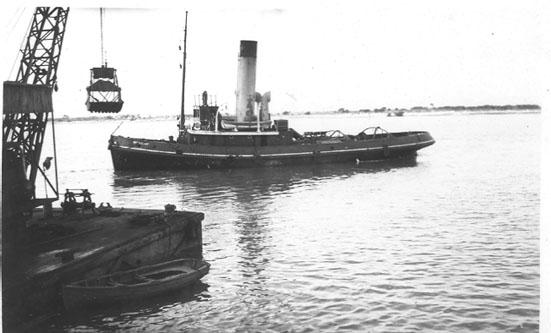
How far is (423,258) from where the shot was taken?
453 inches

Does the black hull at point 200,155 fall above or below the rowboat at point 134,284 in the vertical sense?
above

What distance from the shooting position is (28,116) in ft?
42.6

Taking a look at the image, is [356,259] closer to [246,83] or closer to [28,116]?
[28,116]

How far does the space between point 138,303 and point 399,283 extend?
5246mm

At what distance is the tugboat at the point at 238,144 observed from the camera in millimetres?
29239

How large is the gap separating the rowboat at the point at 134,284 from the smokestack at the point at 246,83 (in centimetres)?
2111

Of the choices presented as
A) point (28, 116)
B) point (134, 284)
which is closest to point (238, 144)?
point (28, 116)

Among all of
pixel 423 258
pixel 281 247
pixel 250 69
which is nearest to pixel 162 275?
pixel 281 247

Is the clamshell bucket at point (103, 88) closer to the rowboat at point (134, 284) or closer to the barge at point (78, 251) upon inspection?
the barge at point (78, 251)

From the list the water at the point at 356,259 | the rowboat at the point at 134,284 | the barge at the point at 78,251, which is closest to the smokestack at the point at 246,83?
the water at the point at 356,259

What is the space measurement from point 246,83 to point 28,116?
18.8 meters

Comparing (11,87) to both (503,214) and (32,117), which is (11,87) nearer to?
(32,117)

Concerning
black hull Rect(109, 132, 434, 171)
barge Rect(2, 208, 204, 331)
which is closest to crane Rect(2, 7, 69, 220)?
barge Rect(2, 208, 204, 331)

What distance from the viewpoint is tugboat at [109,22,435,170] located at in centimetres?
2924
